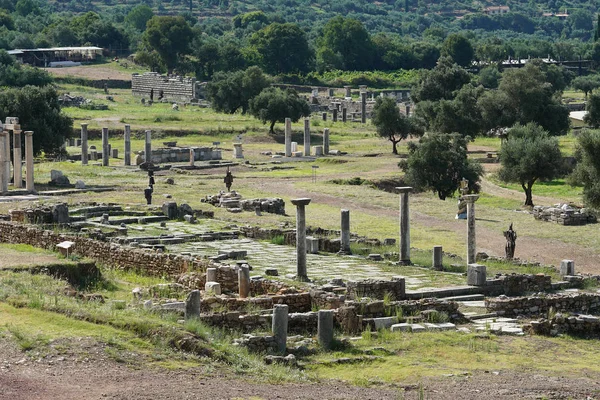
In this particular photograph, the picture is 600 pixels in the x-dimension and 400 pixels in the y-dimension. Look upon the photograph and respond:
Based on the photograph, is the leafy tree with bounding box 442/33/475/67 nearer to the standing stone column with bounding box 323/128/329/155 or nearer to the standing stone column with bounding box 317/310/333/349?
the standing stone column with bounding box 323/128/329/155

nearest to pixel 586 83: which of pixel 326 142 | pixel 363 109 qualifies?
pixel 363 109

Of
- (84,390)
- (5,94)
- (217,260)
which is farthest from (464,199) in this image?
(5,94)

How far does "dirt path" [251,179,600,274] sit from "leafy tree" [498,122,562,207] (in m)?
1.19

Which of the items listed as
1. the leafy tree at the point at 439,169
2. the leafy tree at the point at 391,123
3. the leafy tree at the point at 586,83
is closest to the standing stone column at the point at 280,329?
the leafy tree at the point at 439,169

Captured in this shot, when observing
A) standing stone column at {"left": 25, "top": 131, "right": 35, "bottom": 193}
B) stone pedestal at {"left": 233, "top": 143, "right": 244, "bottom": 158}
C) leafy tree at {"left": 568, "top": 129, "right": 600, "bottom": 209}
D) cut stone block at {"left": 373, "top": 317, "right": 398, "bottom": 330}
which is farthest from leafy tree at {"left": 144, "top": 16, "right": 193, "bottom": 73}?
cut stone block at {"left": 373, "top": 317, "right": 398, "bottom": 330}

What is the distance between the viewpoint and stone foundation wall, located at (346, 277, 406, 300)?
33031 millimetres

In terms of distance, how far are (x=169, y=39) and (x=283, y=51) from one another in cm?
1332

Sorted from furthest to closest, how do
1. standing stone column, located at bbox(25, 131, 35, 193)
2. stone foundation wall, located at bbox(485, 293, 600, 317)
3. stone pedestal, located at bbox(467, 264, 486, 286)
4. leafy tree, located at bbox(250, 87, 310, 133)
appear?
leafy tree, located at bbox(250, 87, 310, 133) → standing stone column, located at bbox(25, 131, 35, 193) → stone pedestal, located at bbox(467, 264, 486, 286) → stone foundation wall, located at bbox(485, 293, 600, 317)

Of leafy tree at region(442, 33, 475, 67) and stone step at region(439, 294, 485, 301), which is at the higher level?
leafy tree at region(442, 33, 475, 67)

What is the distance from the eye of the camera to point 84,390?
2253 centimetres

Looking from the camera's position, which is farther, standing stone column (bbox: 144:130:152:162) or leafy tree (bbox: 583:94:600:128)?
leafy tree (bbox: 583:94:600:128)

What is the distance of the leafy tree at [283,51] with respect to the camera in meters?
151

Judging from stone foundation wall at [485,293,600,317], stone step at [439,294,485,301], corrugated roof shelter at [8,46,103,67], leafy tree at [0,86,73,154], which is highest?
corrugated roof shelter at [8,46,103,67]

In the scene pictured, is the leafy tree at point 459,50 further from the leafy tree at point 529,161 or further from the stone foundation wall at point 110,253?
the stone foundation wall at point 110,253
